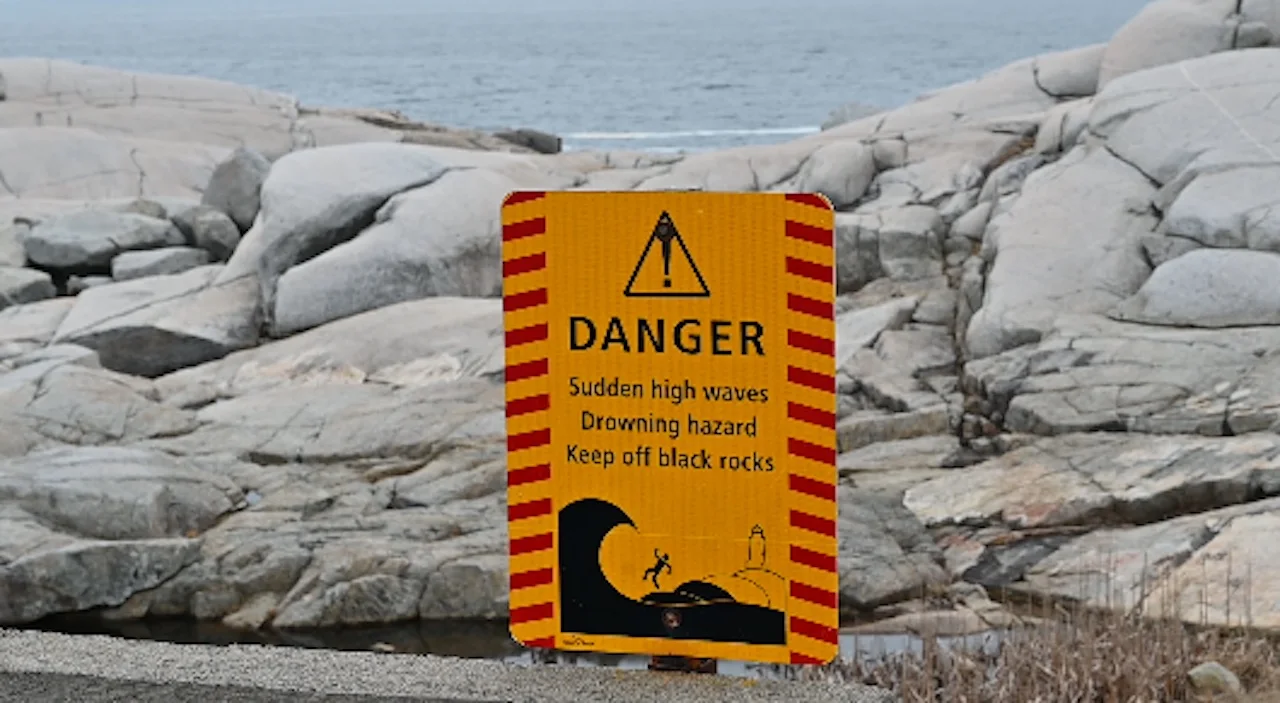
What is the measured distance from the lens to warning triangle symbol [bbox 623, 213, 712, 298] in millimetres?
4969

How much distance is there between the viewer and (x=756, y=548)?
5.00m

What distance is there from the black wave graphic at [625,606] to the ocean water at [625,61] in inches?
1839

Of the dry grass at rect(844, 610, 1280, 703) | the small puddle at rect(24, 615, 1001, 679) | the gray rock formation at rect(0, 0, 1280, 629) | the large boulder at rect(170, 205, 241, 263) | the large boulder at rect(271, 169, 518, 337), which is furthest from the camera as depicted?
the large boulder at rect(170, 205, 241, 263)

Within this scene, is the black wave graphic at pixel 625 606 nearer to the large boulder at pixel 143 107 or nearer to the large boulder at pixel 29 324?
the large boulder at pixel 29 324

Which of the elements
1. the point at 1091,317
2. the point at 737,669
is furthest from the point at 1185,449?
the point at 737,669

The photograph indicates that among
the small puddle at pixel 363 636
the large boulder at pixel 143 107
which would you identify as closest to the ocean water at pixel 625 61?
the large boulder at pixel 143 107

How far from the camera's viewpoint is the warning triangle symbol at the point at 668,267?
497 cm

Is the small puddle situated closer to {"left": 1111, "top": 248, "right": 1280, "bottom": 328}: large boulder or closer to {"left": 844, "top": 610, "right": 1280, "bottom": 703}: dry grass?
{"left": 844, "top": 610, "right": 1280, "bottom": 703}: dry grass

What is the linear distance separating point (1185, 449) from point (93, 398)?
7472mm

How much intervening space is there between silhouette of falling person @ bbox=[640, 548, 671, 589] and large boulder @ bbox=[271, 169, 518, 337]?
35.1 feet

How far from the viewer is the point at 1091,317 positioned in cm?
1273

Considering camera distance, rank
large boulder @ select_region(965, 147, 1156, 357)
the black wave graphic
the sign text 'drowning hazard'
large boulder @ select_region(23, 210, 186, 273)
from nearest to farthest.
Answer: the sign text 'drowning hazard'
the black wave graphic
large boulder @ select_region(965, 147, 1156, 357)
large boulder @ select_region(23, 210, 186, 273)

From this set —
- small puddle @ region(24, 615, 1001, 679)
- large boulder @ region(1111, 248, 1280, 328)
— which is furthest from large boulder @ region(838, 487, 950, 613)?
large boulder @ region(1111, 248, 1280, 328)

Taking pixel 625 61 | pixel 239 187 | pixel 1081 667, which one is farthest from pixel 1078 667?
pixel 625 61
